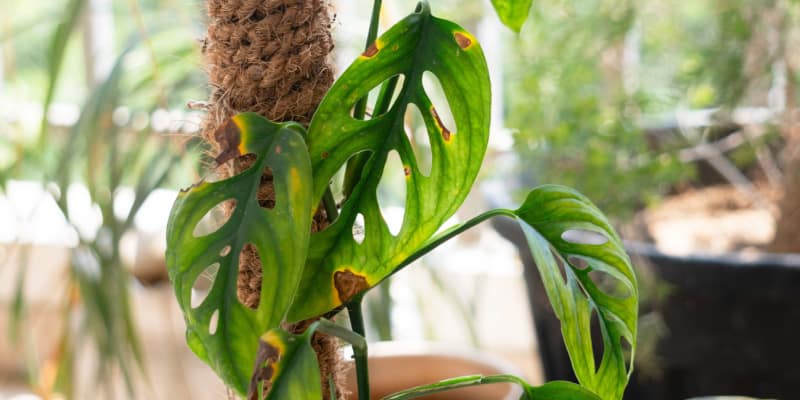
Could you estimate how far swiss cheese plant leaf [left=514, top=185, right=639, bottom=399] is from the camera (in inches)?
18.8

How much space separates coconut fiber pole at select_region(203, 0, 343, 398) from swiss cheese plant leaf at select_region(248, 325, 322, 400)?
8 centimetres

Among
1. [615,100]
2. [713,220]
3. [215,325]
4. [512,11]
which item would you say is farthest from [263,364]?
[713,220]

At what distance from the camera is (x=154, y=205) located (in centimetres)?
207

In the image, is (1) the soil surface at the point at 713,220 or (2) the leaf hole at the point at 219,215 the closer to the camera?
(2) the leaf hole at the point at 219,215

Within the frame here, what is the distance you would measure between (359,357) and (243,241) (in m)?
0.10

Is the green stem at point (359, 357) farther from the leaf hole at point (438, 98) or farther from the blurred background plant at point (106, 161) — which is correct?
the leaf hole at point (438, 98)

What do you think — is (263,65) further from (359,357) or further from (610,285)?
(610,285)

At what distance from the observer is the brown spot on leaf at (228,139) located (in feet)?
1.36

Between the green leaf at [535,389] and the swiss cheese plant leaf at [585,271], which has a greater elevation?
the swiss cheese plant leaf at [585,271]

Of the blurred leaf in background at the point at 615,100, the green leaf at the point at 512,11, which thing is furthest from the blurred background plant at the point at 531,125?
the green leaf at the point at 512,11

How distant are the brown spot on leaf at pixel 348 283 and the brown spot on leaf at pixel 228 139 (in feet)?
0.29

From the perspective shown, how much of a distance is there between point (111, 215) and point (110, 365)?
19 cm

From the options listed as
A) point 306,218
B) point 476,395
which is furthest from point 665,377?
point 306,218

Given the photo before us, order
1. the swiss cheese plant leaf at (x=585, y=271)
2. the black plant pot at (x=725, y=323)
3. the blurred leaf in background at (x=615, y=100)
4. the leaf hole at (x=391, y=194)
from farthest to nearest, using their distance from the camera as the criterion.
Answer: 1. the leaf hole at (x=391, y=194)
2. the blurred leaf in background at (x=615, y=100)
3. the black plant pot at (x=725, y=323)
4. the swiss cheese plant leaf at (x=585, y=271)
